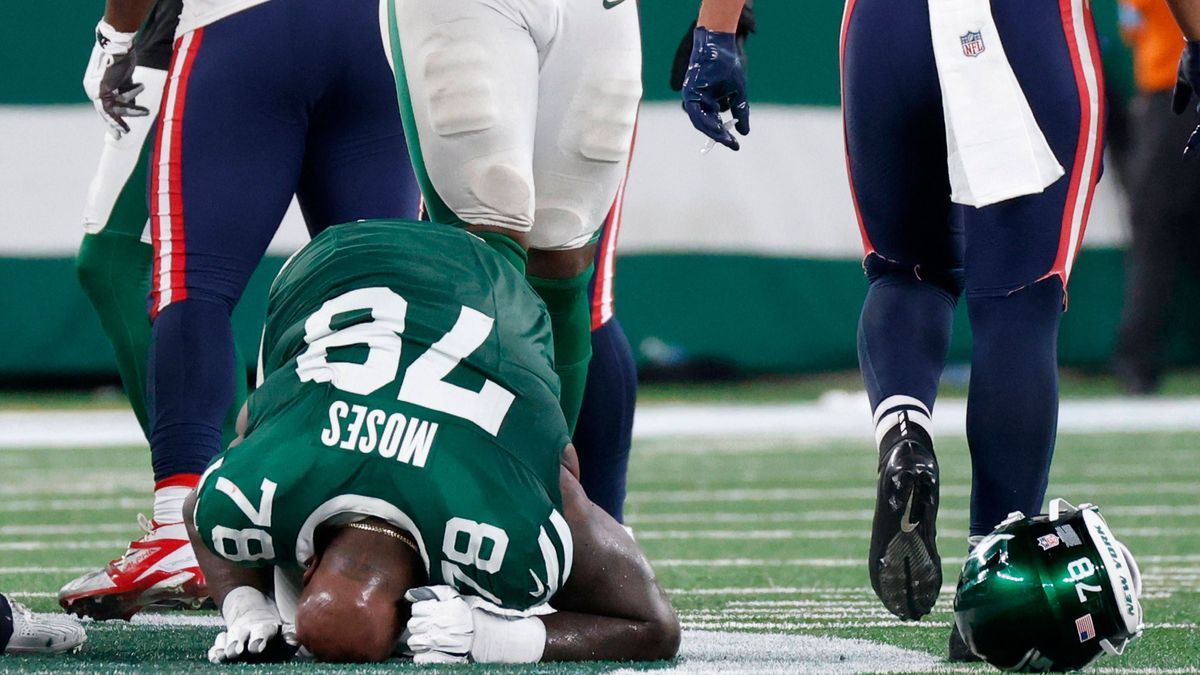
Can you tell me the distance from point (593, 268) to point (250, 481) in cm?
104

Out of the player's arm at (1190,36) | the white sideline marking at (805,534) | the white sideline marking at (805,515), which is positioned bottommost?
the white sideline marking at (805,515)

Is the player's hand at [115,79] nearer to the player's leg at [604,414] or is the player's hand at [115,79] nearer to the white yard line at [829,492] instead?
the player's leg at [604,414]

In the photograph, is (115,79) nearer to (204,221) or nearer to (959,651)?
(204,221)

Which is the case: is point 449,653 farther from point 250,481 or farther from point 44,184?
point 44,184

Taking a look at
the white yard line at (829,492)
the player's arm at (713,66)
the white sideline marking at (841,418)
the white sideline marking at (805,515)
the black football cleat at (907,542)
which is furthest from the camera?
the white sideline marking at (841,418)

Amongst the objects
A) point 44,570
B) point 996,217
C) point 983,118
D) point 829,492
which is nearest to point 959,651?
point 996,217

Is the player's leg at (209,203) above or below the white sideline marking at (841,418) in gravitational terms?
above

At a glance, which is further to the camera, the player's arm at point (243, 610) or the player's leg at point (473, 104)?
the player's leg at point (473, 104)

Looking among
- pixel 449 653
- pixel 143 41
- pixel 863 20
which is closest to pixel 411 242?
pixel 449 653

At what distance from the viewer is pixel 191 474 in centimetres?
292

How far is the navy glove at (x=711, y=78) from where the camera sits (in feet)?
8.41

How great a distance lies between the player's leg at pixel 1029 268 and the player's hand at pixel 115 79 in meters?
1.52

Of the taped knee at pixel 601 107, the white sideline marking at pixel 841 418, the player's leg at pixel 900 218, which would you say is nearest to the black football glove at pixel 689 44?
the taped knee at pixel 601 107

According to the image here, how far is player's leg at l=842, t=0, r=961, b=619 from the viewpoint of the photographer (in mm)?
2504
